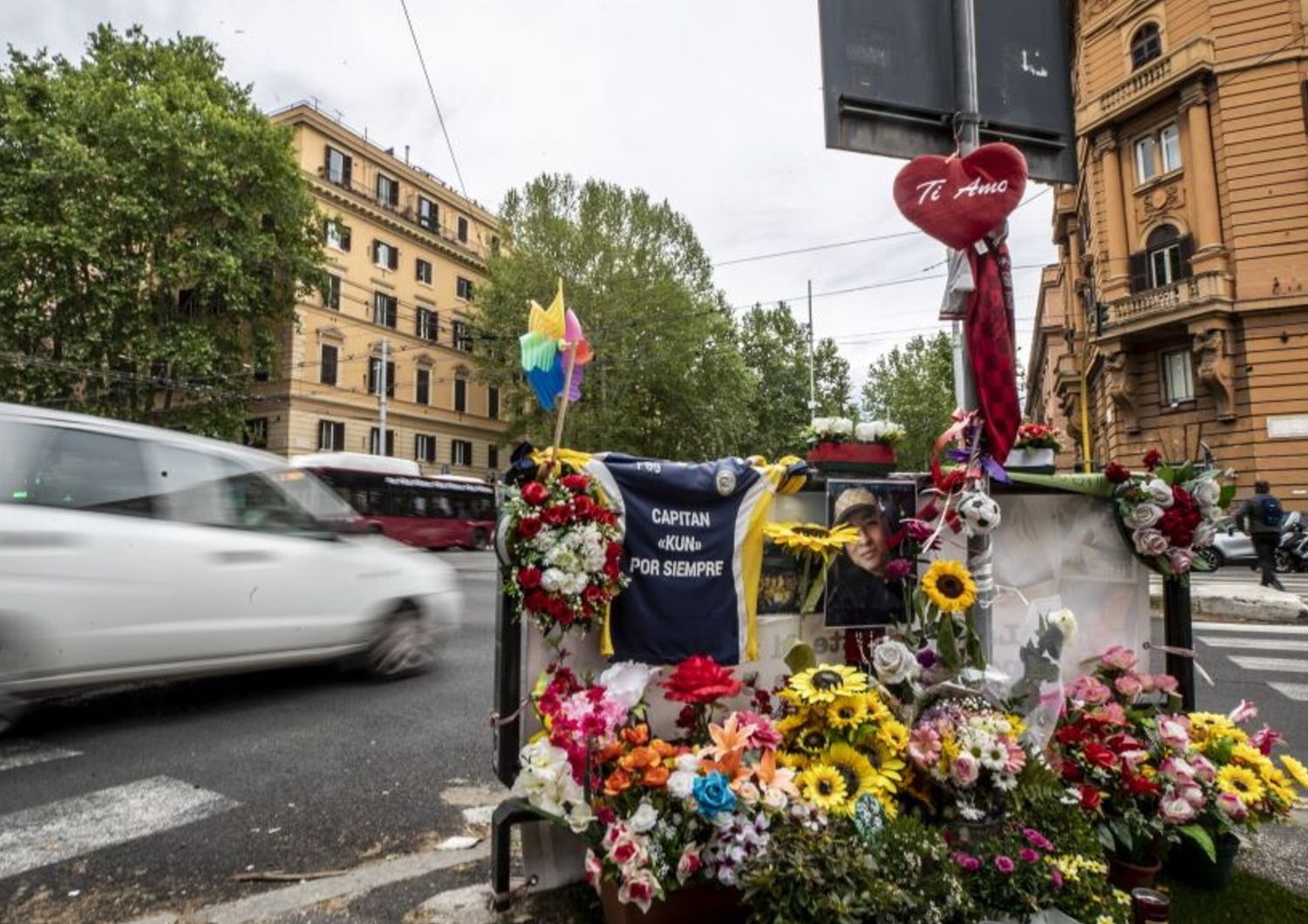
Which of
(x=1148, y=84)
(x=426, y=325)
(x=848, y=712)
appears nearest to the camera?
(x=848, y=712)

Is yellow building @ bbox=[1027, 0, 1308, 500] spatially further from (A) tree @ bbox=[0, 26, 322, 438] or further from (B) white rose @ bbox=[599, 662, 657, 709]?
(A) tree @ bbox=[0, 26, 322, 438]

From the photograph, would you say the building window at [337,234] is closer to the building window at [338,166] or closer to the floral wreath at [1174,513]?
the building window at [338,166]

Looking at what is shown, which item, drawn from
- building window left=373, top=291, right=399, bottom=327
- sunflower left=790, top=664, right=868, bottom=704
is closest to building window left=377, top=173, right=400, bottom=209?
building window left=373, top=291, right=399, bottom=327

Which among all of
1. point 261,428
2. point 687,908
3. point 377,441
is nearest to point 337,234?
point 261,428

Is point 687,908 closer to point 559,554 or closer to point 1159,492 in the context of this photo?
point 559,554

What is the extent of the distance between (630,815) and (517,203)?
33.1 metres

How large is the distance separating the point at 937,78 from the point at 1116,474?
75.3 inches

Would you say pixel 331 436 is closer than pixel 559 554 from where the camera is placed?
No

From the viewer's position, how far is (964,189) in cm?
294

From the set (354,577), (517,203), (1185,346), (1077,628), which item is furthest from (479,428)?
(1077,628)

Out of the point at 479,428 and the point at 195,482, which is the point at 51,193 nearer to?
the point at 479,428

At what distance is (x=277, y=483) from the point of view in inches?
230

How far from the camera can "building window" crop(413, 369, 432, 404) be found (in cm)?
4181

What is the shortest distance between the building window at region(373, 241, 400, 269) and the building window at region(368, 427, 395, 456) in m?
8.44
